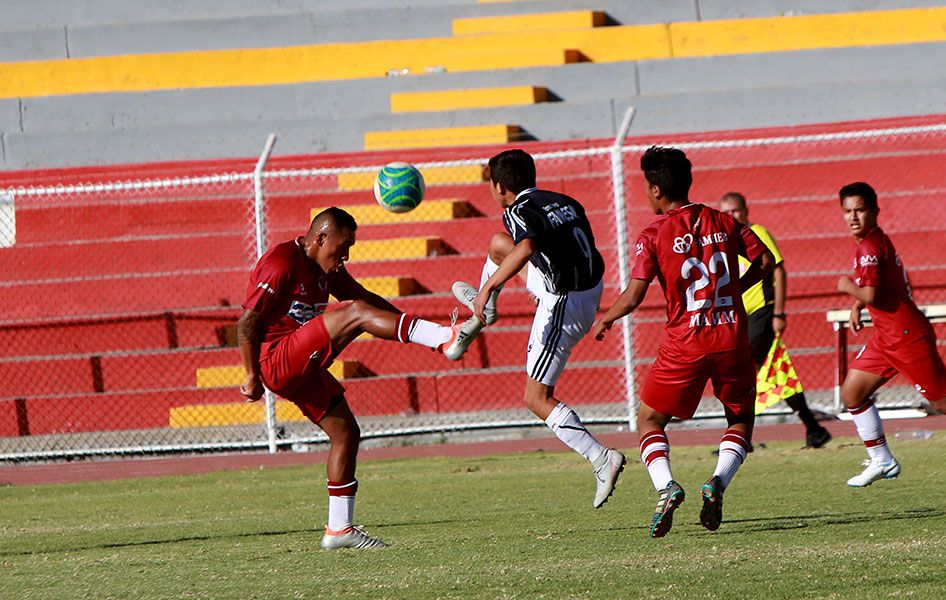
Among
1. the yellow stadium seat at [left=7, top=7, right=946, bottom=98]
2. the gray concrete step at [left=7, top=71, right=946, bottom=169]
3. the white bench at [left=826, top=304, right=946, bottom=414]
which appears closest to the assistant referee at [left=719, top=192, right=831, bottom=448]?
the white bench at [left=826, top=304, right=946, bottom=414]

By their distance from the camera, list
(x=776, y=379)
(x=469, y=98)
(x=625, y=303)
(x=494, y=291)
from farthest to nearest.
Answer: (x=469, y=98), (x=776, y=379), (x=494, y=291), (x=625, y=303)

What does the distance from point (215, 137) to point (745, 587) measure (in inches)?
563

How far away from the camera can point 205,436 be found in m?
14.6

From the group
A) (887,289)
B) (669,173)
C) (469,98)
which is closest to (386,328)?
(669,173)

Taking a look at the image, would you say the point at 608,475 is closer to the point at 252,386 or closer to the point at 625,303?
the point at 625,303

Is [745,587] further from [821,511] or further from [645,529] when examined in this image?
[821,511]

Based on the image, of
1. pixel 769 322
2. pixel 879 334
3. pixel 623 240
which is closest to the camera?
pixel 879 334

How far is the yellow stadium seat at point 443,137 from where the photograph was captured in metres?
17.4

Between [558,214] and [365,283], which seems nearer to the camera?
[558,214]

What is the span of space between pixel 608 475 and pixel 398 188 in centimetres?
306

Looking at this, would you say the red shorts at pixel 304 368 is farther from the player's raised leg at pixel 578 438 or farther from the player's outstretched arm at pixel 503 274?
the player's raised leg at pixel 578 438

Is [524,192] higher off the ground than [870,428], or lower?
higher

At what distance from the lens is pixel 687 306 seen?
23.3ft

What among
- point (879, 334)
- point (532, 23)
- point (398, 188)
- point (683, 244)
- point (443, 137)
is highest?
point (532, 23)
